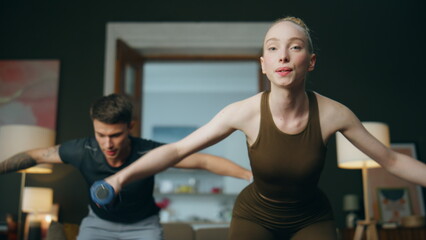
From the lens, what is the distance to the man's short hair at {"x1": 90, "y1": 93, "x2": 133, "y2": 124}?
247 centimetres

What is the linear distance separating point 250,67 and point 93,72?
3822mm

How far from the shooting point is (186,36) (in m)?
4.78

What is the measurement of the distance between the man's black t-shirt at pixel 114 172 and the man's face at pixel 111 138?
8 cm

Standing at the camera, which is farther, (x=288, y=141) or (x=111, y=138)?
(x=111, y=138)

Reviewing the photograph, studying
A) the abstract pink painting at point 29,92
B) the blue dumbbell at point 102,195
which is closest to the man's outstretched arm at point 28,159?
the blue dumbbell at point 102,195

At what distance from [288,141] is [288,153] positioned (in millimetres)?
45

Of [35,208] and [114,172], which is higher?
[114,172]

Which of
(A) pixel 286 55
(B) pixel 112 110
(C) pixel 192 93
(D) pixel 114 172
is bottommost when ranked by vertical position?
(D) pixel 114 172

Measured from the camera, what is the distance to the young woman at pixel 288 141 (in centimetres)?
166

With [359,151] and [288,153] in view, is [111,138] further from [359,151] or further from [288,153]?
[359,151]

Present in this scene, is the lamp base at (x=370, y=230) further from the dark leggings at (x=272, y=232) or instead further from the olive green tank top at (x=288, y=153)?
the olive green tank top at (x=288, y=153)

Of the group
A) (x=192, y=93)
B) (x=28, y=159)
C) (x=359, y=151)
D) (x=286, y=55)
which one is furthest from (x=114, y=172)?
(x=192, y=93)

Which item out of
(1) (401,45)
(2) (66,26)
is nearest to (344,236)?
(1) (401,45)

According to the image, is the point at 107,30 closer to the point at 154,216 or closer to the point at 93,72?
the point at 93,72
